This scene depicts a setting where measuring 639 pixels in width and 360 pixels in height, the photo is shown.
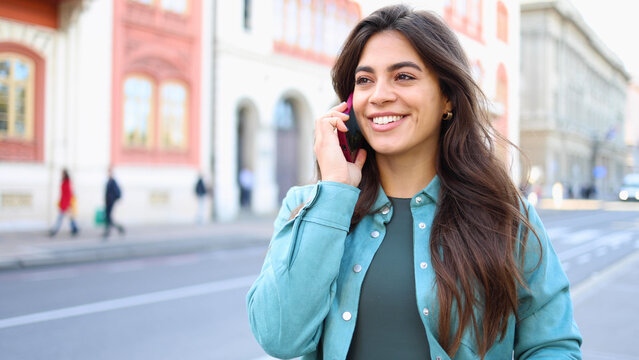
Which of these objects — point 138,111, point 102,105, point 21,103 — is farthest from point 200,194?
point 21,103

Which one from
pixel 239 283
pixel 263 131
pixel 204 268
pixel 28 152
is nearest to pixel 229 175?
pixel 263 131

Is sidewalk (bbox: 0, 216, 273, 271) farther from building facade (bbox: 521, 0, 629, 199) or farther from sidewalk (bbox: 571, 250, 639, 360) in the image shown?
sidewalk (bbox: 571, 250, 639, 360)

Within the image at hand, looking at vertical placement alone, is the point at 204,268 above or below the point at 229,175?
below

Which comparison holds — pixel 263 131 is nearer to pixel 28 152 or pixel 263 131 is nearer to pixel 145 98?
pixel 145 98

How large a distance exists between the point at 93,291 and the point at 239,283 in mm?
2059

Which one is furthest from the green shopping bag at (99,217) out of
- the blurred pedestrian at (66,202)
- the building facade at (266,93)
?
the building facade at (266,93)

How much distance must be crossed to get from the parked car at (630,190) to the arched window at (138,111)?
116 ft

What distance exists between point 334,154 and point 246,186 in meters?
Result: 20.8

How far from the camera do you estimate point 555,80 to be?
14.3m

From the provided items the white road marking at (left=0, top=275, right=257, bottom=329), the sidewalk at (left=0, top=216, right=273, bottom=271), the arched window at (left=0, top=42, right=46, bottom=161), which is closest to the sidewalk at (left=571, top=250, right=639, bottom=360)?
the white road marking at (left=0, top=275, right=257, bottom=329)

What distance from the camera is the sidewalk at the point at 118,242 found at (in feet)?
35.4

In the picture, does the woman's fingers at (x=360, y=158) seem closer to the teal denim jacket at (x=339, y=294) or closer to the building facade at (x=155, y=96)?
the teal denim jacket at (x=339, y=294)

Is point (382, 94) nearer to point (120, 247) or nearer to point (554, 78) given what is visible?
point (120, 247)

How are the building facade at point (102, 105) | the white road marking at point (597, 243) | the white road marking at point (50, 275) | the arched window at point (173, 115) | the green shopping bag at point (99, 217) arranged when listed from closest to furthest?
the white road marking at point (50, 275) → the white road marking at point (597, 243) → the green shopping bag at point (99, 217) → the building facade at point (102, 105) → the arched window at point (173, 115)
